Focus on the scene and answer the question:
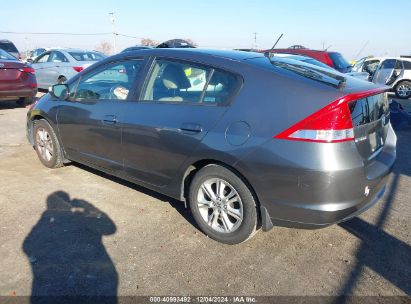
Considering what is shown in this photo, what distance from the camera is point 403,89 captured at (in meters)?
15.0

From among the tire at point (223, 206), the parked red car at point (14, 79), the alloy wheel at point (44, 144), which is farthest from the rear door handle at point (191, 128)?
the parked red car at point (14, 79)

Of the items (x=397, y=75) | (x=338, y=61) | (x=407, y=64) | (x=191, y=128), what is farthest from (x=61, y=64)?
(x=407, y=64)

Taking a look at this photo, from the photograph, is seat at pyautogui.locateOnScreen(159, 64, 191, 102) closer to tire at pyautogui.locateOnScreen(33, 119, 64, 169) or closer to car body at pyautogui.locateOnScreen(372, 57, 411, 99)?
tire at pyautogui.locateOnScreen(33, 119, 64, 169)

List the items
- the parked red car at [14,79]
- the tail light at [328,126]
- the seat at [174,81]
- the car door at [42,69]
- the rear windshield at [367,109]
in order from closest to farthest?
the tail light at [328,126] < the rear windshield at [367,109] < the seat at [174,81] < the parked red car at [14,79] < the car door at [42,69]

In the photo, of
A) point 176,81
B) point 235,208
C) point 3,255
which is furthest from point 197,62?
point 3,255

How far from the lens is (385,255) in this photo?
10.4ft

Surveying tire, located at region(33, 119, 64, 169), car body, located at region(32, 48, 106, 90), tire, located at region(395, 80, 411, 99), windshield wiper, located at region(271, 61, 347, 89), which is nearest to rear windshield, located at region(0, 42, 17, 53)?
car body, located at region(32, 48, 106, 90)

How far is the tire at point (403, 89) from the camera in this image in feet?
49.0

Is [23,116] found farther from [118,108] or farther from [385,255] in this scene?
[385,255]

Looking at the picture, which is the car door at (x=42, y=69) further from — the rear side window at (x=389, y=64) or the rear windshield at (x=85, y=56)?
the rear side window at (x=389, y=64)

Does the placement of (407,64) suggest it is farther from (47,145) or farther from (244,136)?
(244,136)

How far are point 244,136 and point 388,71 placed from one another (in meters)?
14.5

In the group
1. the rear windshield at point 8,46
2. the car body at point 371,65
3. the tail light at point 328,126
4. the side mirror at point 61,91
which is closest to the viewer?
the tail light at point 328,126

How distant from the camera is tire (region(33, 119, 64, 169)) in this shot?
4.96 metres
